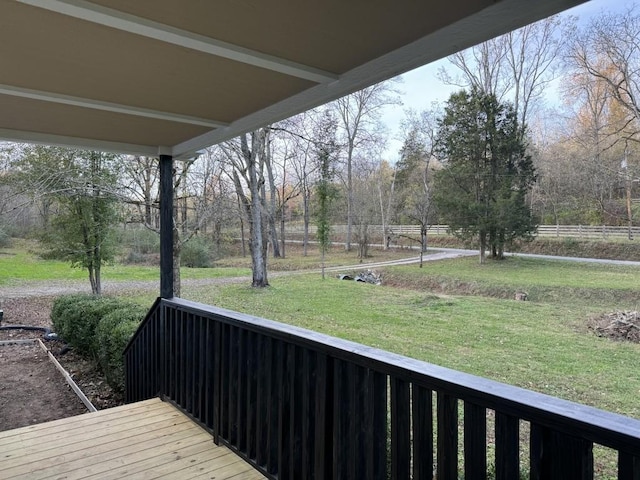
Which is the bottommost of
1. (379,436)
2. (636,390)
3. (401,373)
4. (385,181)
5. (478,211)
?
(636,390)

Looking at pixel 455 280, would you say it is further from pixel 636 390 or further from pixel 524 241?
pixel 636 390

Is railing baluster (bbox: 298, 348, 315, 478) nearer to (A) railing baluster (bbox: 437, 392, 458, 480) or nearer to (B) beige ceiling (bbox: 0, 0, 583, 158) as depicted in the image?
(A) railing baluster (bbox: 437, 392, 458, 480)

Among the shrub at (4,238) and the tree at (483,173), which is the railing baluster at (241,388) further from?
the tree at (483,173)

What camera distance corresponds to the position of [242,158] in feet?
32.9

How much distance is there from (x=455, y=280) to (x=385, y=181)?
4.89 m

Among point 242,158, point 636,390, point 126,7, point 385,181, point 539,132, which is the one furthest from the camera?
point 385,181

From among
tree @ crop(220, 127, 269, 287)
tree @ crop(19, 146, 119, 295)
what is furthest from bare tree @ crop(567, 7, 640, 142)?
tree @ crop(19, 146, 119, 295)

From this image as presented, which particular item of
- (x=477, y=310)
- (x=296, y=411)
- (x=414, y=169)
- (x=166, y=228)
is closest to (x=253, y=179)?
(x=414, y=169)

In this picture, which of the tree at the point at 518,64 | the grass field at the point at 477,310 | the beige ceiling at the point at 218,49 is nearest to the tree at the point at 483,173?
the tree at the point at 518,64

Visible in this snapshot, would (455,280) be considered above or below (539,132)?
below

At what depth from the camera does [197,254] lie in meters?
13.5

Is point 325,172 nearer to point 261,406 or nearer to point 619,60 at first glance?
point 619,60

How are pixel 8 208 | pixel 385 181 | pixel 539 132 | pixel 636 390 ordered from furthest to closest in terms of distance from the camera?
1. pixel 385 181
2. pixel 539 132
3. pixel 8 208
4. pixel 636 390

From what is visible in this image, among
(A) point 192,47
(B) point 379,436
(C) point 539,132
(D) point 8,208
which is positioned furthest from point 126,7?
(C) point 539,132
